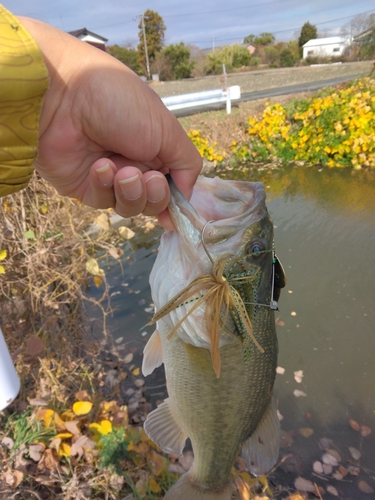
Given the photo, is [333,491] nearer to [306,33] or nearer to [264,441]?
[264,441]

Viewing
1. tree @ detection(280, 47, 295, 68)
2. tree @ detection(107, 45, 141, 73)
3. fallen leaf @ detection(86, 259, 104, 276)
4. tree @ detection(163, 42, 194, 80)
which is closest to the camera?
fallen leaf @ detection(86, 259, 104, 276)

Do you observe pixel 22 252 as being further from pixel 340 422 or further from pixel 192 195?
pixel 340 422

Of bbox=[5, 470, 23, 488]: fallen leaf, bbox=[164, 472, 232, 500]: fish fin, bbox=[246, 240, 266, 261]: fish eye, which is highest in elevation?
bbox=[246, 240, 266, 261]: fish eye

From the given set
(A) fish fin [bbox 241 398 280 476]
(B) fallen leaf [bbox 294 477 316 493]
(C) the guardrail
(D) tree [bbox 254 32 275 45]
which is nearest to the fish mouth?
(A) fish fin [bbox 241 398 280 476]

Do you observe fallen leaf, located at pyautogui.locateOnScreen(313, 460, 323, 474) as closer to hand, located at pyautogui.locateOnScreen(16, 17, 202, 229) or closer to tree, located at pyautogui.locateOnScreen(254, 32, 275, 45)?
hand, located at pyautogui.locateOnScreen(16, 17, 202, 229)

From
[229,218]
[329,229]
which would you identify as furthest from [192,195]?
[329,229]

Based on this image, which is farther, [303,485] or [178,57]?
[178,57]

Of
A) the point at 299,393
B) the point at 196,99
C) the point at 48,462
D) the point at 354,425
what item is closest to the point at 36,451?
the point at 48,462
